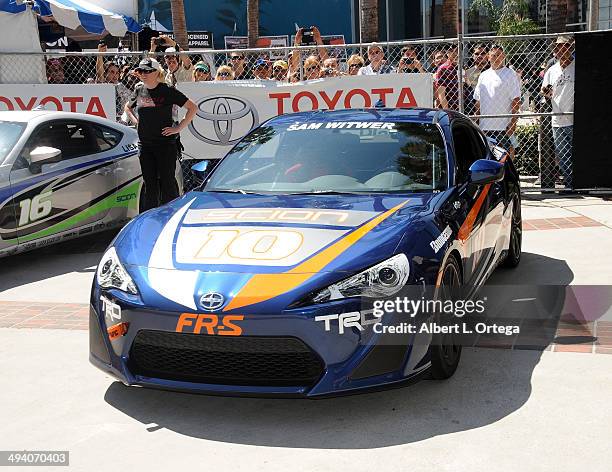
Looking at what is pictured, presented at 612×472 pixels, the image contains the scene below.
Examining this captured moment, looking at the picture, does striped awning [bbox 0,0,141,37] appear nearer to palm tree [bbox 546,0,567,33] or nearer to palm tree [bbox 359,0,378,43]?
palm tree [bbox 359,0,378,43]

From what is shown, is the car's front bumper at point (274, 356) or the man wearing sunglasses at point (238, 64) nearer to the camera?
the car's front bumper at point (274, 356)

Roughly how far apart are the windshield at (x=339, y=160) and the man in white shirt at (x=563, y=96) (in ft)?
19.0

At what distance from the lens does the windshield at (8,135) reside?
24.9ft

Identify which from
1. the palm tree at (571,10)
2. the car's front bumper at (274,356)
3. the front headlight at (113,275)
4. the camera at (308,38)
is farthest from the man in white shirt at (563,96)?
the camera at (308,38)

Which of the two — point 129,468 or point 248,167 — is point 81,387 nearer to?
point 129,468

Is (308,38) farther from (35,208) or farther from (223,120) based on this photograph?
(35,208)

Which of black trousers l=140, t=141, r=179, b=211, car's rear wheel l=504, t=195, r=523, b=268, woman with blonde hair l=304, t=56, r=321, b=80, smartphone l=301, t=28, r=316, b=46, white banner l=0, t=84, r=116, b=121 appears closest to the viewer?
car's rear wheel l=504, t=195, r=523, b=268

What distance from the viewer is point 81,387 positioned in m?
4.62

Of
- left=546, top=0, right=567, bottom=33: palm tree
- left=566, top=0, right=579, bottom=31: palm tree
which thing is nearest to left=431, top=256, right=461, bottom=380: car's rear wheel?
left=546, top=0, right=567, bottom=33: palm tree

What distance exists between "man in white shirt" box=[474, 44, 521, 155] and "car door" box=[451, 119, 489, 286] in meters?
5.39

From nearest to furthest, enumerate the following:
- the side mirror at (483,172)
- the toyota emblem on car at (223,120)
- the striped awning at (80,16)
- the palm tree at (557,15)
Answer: the side mirror at (483,172), the toyota emblem on car at (223,120), the palm tree at (557,15), the striped awning at (80,16)

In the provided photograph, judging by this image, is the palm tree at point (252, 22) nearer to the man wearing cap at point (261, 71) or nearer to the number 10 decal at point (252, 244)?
the man wearing cap at point (261, 71)

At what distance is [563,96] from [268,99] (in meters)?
3.87

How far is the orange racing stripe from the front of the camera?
152 inches
